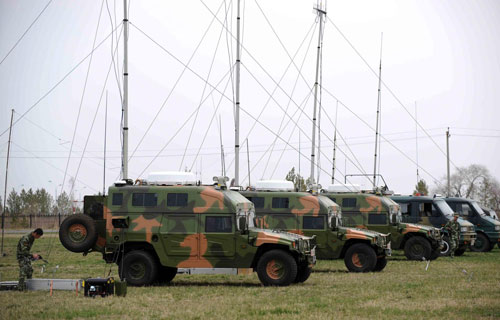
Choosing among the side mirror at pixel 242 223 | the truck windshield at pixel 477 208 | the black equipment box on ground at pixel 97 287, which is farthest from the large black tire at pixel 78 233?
the truck windshield at pixel 477 208

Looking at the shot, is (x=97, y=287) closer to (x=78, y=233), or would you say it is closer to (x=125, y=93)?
(x=78, y=233)

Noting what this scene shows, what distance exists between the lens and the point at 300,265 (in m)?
21.2

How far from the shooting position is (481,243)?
37.8 m

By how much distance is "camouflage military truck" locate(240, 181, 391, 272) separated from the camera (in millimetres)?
25575

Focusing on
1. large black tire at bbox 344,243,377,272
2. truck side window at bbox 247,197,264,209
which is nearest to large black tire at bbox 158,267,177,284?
truck side window at bbox 247,197,264,209

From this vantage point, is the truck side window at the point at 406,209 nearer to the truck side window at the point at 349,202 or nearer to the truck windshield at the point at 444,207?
the truck windshield at the point at 444,207

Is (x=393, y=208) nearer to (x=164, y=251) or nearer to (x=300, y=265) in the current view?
(x=300, y=265)

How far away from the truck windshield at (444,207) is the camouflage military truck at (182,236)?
1539 cm

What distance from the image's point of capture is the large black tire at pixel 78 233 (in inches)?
834

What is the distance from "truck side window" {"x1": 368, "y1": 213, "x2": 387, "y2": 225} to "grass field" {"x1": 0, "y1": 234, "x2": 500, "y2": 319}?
615cm

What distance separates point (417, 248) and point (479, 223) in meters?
7.66

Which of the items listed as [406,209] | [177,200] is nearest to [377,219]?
[406,209]

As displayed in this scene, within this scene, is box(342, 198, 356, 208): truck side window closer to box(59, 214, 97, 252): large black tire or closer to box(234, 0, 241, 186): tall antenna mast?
box(234, 0, 241, 186): tall antenna mast

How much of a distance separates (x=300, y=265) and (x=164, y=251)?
357cm
